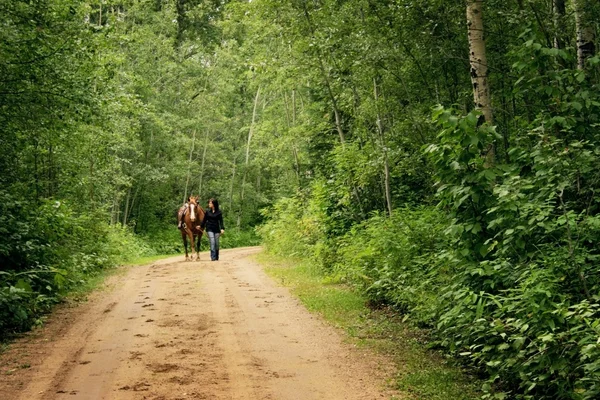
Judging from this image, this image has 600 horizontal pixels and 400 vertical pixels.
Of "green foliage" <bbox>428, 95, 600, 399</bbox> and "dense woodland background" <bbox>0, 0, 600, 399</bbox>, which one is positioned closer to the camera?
"green foliage" <bbox>428, 95, 600, 399</bbox>

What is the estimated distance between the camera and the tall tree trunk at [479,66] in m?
7.99

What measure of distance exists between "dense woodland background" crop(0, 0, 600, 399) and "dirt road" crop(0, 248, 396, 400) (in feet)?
3.09

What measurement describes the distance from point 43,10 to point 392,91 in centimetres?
688

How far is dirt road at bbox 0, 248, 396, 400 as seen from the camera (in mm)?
5773

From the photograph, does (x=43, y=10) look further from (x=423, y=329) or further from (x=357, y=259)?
(x=423, y=329)

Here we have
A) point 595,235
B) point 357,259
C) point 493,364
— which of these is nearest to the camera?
point 493,364

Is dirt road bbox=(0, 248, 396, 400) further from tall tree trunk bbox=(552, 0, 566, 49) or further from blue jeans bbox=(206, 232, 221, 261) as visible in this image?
blue jeans bbox=(206, 232, 221, 261)

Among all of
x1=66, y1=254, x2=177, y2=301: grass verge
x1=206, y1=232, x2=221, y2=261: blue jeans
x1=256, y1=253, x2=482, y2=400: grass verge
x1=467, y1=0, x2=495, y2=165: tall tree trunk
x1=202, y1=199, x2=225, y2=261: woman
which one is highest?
x1=467, y1=0, x2=495, y2=165: tall tree trunk

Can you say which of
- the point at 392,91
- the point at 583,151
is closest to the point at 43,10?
the point at 392,91

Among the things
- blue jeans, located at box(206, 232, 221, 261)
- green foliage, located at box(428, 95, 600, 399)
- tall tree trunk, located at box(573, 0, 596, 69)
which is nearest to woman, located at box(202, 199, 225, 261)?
blue jeans, located at box(206, 232, 221, 261)

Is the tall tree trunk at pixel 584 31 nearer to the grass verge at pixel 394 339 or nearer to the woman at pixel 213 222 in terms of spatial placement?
the grass verge at pixel 394 339

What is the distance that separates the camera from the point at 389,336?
26.2ft

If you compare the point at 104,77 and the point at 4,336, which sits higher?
the point at 104,77

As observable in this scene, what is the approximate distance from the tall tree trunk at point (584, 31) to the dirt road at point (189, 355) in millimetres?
5598
